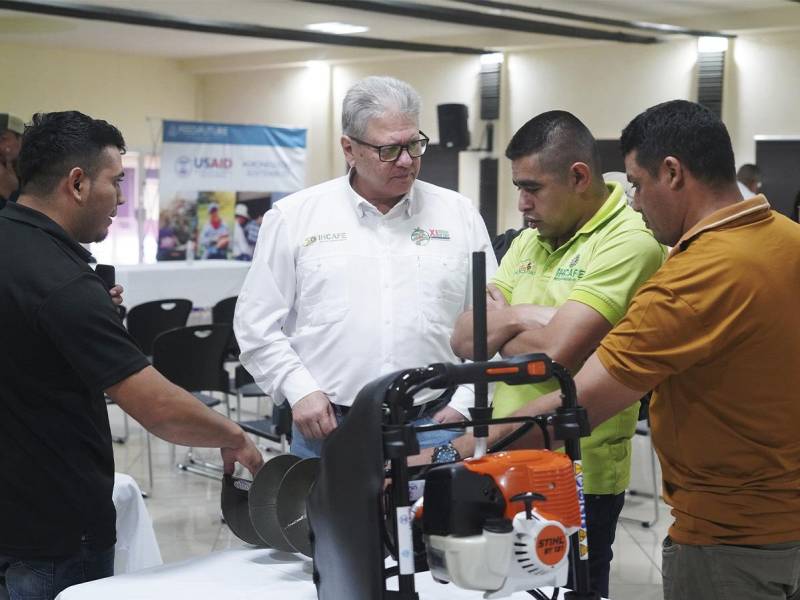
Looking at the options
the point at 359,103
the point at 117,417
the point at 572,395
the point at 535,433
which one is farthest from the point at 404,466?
the point at 117,417

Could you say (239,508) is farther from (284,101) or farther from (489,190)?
(284,101)

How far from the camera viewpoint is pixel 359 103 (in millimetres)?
2418

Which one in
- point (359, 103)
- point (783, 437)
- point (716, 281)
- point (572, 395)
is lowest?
point (783, 437)

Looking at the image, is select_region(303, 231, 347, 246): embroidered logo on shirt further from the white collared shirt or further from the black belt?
the black belt

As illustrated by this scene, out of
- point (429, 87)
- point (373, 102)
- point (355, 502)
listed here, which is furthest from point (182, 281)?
point (355, 502)

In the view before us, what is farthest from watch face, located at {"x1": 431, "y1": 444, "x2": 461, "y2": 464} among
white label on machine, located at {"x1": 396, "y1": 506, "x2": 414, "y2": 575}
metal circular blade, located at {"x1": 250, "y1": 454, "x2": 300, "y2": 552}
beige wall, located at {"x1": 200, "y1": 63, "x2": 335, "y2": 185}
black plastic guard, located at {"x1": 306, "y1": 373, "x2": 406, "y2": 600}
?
beige wall, located at {"x1": 200, "y1": 63, "x2": 335, "y2": 185}

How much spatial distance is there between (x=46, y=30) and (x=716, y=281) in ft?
38.1

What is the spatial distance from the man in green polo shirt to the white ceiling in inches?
300

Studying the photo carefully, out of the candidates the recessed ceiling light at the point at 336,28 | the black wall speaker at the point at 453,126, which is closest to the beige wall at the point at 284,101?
the recessed ceiling light at the point at 336,28

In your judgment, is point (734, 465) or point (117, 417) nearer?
point (734, 465)

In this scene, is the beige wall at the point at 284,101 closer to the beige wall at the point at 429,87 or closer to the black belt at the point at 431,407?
the beige wall at the point at 429,87

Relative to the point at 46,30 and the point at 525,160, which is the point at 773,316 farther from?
the point at 46,30

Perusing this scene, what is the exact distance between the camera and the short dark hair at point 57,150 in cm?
198

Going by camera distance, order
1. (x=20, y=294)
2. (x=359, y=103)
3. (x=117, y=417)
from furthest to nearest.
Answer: (x=117, y=417), (x=359, y=103), (x=20, y=294)
